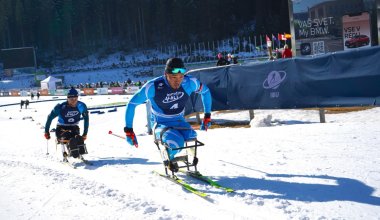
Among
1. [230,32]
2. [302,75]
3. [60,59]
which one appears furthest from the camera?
[60,59]

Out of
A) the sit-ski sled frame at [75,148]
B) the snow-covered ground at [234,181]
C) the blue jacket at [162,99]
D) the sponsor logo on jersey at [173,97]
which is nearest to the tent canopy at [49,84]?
the snow-covered ground at [234,181]

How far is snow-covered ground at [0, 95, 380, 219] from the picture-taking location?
4.87 m

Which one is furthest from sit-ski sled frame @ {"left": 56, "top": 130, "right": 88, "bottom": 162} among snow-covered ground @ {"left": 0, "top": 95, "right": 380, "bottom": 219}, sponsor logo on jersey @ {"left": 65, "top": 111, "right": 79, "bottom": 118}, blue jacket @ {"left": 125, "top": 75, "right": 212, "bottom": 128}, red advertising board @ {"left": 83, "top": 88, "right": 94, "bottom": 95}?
red advertising board @ {"left": 83, "top": 88, "right": 94, "bottom": 95}

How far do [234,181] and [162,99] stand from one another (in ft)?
5.75

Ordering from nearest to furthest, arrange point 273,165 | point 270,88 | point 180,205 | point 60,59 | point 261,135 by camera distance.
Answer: point 180,205, point 273,165, point 261,135, point 270,88, point 60,59

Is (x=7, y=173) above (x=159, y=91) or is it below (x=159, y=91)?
below

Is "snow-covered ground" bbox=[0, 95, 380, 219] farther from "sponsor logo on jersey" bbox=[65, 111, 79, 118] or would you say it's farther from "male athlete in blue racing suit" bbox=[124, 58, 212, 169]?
"sponsor logo on jersey" bbox=[65, 111, 79, 118]

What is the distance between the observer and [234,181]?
244 inches

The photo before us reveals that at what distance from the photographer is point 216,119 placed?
51.3 ft

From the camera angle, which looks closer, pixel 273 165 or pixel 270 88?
pixel 273 165

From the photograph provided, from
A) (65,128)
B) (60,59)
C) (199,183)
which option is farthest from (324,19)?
(60,59)

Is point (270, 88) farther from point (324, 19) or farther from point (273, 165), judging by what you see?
point (324, 19)

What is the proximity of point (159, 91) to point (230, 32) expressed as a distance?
2966 inches

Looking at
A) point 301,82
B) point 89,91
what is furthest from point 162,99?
point 89,91
